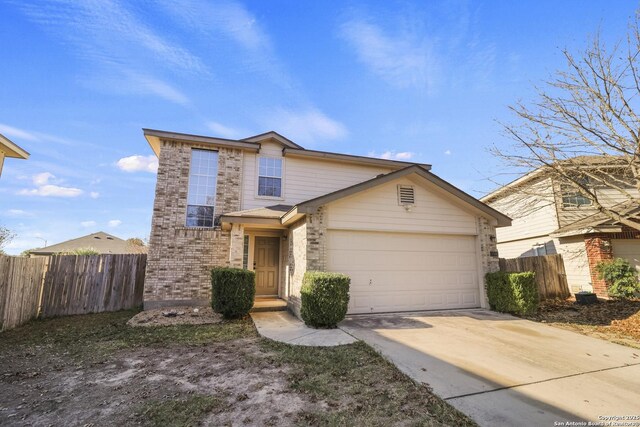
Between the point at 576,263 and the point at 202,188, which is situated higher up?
the point at 202,188

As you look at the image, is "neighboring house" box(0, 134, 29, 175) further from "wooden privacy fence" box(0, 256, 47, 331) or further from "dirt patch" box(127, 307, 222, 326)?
"dirt patch" box(127, 307, 222, 326)

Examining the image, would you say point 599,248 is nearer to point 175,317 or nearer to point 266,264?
point 266,264

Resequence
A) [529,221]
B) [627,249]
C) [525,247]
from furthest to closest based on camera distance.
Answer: [525,247] < [529,221] < [627,249]

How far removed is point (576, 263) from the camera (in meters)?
12.5

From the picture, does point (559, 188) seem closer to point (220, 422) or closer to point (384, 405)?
point (384, 405)

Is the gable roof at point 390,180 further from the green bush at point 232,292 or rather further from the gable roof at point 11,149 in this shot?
the gable roof at point 11,149

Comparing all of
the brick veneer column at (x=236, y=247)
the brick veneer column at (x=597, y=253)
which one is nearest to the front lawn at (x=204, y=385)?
the brick veneer column at (x=236, y=247)

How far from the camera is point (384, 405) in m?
3.26

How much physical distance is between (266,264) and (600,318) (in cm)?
1072

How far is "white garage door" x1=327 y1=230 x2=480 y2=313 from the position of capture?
8.23 metres

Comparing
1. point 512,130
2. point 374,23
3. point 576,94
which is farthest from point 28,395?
point 576,94

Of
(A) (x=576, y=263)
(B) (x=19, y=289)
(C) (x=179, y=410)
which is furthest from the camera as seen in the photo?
(A) (x=576, y=263)

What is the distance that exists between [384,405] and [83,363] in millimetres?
5126

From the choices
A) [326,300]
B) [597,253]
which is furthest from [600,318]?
[326,300]
